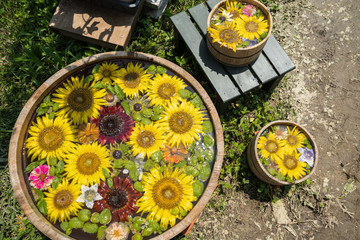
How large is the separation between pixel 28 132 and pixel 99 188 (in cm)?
86

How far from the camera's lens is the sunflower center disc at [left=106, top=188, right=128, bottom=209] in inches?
88.3

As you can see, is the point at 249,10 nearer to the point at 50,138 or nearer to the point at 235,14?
the point at 235,14

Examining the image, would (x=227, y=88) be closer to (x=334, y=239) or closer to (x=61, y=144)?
(x=61, y=144)

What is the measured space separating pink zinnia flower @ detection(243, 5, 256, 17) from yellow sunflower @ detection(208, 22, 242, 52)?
0.25m

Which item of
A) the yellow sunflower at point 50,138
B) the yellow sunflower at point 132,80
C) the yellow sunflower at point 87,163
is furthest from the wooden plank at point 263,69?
the yellow sunflower at point 50,138

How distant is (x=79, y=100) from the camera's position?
2.51 metres

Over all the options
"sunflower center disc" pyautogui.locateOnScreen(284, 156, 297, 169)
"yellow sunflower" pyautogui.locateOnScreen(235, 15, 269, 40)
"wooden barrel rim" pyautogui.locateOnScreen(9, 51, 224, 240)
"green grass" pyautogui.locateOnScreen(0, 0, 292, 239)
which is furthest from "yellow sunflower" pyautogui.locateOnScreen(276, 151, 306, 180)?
"yellow sunflower" pyautogui.locateOnScreen(235, 15, 269, 40)

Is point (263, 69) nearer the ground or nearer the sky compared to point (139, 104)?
nearer the sky

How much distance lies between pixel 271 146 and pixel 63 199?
84.6 inches

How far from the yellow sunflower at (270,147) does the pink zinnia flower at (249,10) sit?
52.1 inches

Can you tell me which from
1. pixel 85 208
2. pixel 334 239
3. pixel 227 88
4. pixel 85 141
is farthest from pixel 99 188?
pixel 334 239

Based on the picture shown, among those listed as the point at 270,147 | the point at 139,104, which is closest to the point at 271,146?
the point at 270,147

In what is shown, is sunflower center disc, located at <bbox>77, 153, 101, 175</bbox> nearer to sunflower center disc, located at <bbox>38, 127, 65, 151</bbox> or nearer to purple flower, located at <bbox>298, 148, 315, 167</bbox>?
sunflower center disc, located at <bbox>38, 127, 65, 151</bbox>

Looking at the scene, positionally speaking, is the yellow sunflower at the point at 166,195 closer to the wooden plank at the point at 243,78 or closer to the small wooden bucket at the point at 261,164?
the small wooden bucket at the point at 261,164
